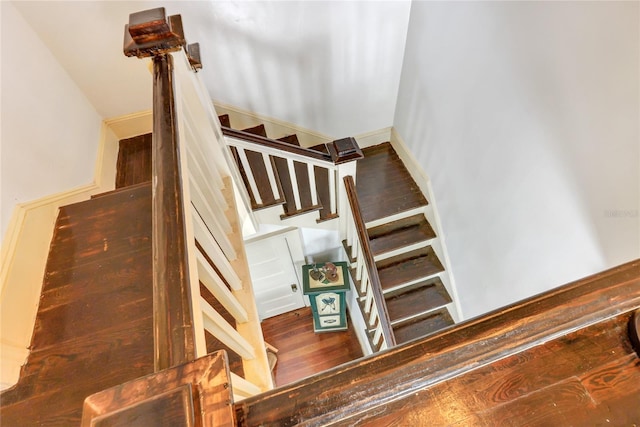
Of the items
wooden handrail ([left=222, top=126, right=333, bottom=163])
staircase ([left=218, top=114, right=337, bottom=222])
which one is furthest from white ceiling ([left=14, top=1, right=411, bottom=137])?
wooden handrail ([left=222, top=126, right=333, bottom=163])

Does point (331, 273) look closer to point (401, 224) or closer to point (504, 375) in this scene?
point (401, 224)

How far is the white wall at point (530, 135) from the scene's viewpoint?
1047 mm

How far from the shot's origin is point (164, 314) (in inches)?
25.0

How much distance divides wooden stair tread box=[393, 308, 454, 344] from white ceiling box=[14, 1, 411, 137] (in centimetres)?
194

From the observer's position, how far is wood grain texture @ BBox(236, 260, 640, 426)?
538 millimetres

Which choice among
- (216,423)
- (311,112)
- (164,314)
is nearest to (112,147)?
(311,112)

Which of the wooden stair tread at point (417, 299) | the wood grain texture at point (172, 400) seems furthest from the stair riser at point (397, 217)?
the wood grain texture at point (172, 400)

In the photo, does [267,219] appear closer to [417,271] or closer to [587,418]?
[417,271]

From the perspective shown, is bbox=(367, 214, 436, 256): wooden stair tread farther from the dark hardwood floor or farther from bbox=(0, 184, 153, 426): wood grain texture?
bbox=(0, 184, 153, 426): wood grain texture

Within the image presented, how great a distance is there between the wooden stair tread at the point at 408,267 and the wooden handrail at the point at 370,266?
2.18 feet

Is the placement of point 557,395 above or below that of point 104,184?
below

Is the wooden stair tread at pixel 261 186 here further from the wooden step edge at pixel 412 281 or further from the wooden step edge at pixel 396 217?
the wooden step edge at pixel 412 281

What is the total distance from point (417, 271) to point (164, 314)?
7.91ft

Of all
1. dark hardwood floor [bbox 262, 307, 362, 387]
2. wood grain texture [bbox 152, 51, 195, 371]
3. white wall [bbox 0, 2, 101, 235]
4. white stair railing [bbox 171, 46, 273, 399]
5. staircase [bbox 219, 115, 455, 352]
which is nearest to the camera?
wood grain texture [bbox 152, 51, 195, 371]
